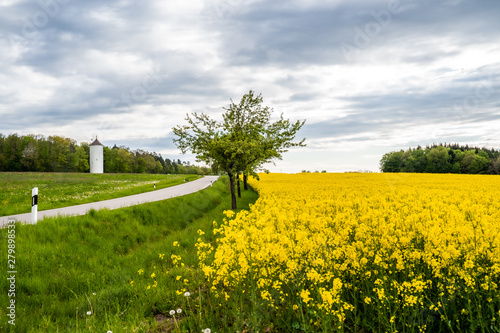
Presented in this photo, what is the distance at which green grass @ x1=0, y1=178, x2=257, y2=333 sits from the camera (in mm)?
5176

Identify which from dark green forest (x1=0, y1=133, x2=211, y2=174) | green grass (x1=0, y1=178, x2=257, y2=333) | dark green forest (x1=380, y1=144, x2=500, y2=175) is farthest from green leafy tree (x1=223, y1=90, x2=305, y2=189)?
dark green forest (x1=380, y1=144, x2=500, y2=175)

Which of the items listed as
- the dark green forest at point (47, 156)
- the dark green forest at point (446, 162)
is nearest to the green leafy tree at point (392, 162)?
the dark green forest at point (446, 162)

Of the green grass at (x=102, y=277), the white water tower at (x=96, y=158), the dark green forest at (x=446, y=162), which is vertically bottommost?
the green grass at (x=102, y=277)

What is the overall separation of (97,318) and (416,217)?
7164mm

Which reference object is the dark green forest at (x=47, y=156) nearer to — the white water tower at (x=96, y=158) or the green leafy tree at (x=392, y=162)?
the white water tower at (x=96, y=158)

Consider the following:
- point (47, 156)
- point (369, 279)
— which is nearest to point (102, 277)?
point (369, 279)

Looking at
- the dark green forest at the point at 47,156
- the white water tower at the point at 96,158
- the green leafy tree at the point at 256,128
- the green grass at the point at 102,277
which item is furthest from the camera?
the white water tower at the point at 96,158

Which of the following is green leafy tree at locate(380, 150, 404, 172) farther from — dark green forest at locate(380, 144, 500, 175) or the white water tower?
the white water tower

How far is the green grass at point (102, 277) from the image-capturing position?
17.0ft

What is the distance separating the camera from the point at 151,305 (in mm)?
5641

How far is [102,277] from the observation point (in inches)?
300

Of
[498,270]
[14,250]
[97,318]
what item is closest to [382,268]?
[498,270]

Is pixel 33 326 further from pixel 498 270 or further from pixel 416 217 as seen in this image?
pixel 416 217

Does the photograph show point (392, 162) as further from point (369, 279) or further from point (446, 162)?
point (369, 279)
